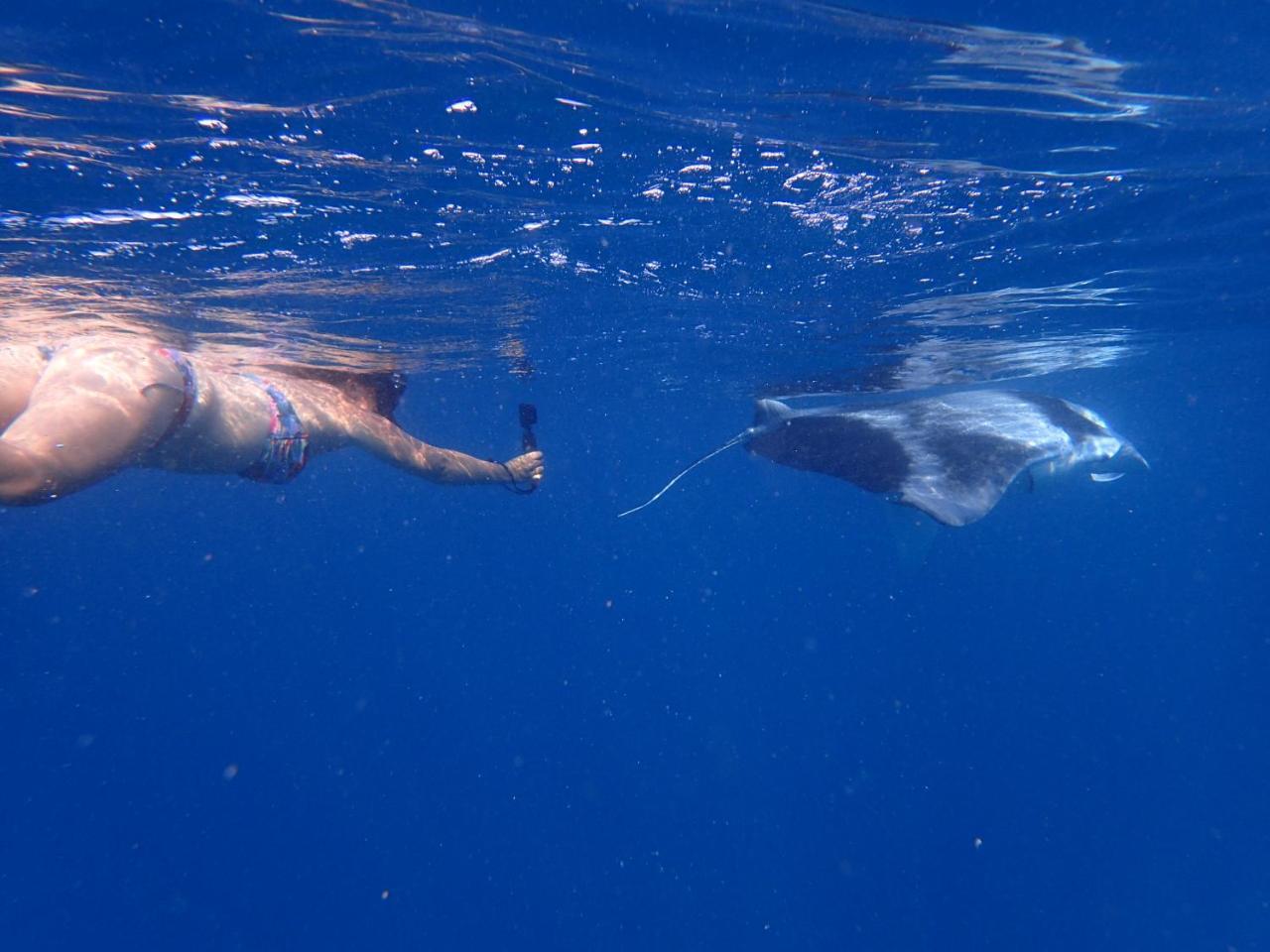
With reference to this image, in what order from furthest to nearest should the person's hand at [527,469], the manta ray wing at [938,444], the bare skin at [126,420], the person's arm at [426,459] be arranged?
1. the person's hand at [527,469]
2. the manta ray wing at [938,444]
3. the person's arm at [426,459]
4. the bare skin at [126,420]

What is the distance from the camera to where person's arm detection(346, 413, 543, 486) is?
6926 mm

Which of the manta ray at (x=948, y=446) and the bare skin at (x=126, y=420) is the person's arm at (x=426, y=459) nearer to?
the bare skin at (x=126, y=420)

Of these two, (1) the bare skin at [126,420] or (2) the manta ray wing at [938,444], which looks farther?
(2) the manta ray wing at [938,444]

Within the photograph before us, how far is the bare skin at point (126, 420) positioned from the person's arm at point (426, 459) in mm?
16

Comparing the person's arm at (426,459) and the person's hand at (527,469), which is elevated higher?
the person's arm at (426,459)

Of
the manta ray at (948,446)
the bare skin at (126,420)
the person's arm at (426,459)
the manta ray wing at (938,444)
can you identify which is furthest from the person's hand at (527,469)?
the manta ray wing at (938,444)

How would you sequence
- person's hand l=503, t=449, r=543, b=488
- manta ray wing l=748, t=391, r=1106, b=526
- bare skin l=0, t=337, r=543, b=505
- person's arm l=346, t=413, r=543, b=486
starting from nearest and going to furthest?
bare skin l=0, t=337, r=543, b=505 < person's arm l=346, t=413, r=543, b=486 < manta ray wing l=748, t=391, r=1106, b=526 < person's hand l=503, t=449, r=543, b=488

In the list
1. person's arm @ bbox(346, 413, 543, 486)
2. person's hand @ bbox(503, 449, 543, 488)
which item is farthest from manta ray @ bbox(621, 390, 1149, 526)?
person's arm @ bbox(346, 413, 543, 486)

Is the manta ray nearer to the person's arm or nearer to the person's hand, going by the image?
the person's hand

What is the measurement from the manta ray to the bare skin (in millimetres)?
3040

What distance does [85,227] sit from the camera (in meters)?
7.93

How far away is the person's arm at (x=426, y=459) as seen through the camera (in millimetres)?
6926

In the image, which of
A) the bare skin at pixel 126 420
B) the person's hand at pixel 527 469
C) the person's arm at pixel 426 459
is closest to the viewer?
the bare skin at pixel 126 420

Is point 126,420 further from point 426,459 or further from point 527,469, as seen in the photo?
point 527,469
